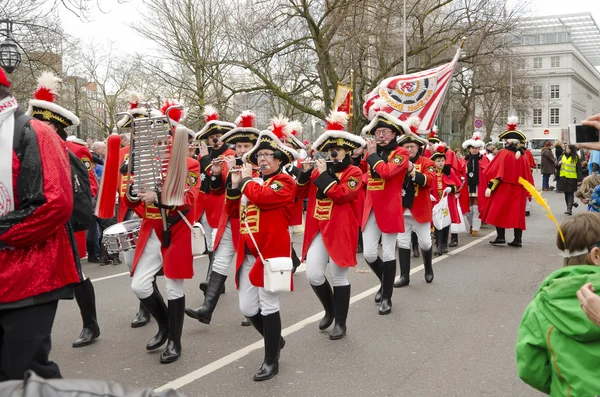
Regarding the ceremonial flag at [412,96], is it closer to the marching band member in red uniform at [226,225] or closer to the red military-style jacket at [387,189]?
the red military-style jacket at [387,189]

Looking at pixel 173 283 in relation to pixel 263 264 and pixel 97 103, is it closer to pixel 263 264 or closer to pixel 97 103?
pixel 263 264

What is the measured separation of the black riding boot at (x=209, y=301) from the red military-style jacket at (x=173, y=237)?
1.81 ft

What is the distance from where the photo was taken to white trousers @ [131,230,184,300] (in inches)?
195

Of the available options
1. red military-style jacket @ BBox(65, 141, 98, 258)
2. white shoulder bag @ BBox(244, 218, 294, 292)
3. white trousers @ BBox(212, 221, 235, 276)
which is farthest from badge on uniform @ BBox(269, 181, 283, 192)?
red military-style jacket @ BBox(65, 141, 98, 258)

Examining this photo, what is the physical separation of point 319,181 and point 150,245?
4.97 feet

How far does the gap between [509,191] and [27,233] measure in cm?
972

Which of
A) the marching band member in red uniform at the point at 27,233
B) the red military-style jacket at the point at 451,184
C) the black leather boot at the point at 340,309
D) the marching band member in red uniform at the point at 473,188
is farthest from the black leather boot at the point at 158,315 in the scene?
the marching band member in red uniform at the point at 473,188

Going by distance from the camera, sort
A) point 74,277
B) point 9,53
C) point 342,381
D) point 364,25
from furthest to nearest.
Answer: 1. point 364,25
2. point 9,53
3. point 342,381
4. point 74,277

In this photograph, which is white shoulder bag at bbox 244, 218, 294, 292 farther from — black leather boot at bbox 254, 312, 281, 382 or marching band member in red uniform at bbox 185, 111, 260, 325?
marching band member in red uniform at bbox 185, 111, 260, 325

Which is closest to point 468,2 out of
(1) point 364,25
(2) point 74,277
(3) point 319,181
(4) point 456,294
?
(1) point 364,25

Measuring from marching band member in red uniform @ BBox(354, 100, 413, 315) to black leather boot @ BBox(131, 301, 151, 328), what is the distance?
2315 mm

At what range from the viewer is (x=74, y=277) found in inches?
121

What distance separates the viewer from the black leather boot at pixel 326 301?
5677 millimetres

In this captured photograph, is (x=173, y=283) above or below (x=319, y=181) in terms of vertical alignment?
below
